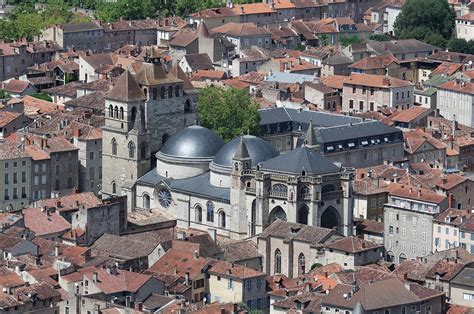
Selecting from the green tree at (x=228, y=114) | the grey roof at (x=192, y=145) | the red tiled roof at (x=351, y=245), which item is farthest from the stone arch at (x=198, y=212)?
the red tiled roof at (x=351, y=245)

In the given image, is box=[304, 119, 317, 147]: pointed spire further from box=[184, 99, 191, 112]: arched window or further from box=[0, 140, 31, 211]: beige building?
box=[0, 140, 31, 211]: beige building

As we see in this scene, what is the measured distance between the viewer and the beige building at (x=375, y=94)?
182m

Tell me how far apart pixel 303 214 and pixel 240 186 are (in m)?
4.87

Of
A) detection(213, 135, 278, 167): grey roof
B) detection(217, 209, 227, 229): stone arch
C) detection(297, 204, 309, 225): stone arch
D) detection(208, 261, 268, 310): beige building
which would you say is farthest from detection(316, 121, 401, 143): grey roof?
detection(208, 261, 268, 310): beige building

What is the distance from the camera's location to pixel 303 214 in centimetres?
13675

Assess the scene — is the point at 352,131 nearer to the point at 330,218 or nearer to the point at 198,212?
the point at 198,212

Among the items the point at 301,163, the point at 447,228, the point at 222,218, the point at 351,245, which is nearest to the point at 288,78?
the point at 222,218

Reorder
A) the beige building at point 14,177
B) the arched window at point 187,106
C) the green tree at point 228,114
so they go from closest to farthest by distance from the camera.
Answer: the beige building at point 14,177, the arched window at point 187,106, the green tree at point 228,114

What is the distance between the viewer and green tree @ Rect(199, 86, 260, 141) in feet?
515

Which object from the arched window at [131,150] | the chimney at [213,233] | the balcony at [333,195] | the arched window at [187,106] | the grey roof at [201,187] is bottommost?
the chimney at [213,233]

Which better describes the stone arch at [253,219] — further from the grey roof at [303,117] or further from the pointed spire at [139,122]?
the grey roof at [303,117]

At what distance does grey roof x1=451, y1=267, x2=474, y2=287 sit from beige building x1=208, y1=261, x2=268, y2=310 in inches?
442

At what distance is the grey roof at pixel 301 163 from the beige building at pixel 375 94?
4282 cm

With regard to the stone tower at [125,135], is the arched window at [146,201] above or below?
below
